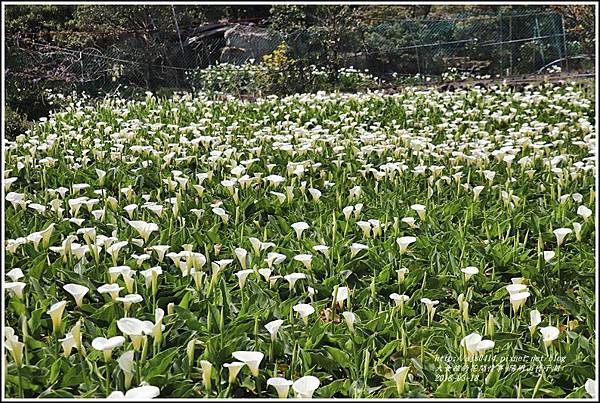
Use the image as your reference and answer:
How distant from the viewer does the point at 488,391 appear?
210 centimetres

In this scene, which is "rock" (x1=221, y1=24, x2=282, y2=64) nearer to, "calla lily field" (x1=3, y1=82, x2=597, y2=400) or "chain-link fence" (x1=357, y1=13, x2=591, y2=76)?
"chain-link fence" (x1=357, y1=13, x2=591, y2=76)

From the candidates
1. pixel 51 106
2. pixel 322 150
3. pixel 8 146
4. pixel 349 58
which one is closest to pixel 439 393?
pixel 322 150

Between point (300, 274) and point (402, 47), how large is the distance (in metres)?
13.7

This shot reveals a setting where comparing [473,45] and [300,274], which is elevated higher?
[300,274]

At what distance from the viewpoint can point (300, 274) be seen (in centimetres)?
271

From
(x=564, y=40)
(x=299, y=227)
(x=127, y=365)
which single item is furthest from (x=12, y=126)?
(x=564, y=40)

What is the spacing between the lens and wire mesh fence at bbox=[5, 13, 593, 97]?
13.9m

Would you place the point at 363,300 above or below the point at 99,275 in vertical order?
below

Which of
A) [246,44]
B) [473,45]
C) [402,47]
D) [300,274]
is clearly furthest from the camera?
[473,45]

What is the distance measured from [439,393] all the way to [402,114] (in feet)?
19.2

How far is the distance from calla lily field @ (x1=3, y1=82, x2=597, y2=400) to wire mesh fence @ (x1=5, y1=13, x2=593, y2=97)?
28.8ft

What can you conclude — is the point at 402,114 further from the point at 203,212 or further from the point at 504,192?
the point at 203,212

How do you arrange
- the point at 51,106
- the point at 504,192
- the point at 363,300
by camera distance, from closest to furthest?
the point at 363,300, the point at 504,192, the point at 51,106

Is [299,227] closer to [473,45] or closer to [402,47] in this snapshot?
[402,47]
